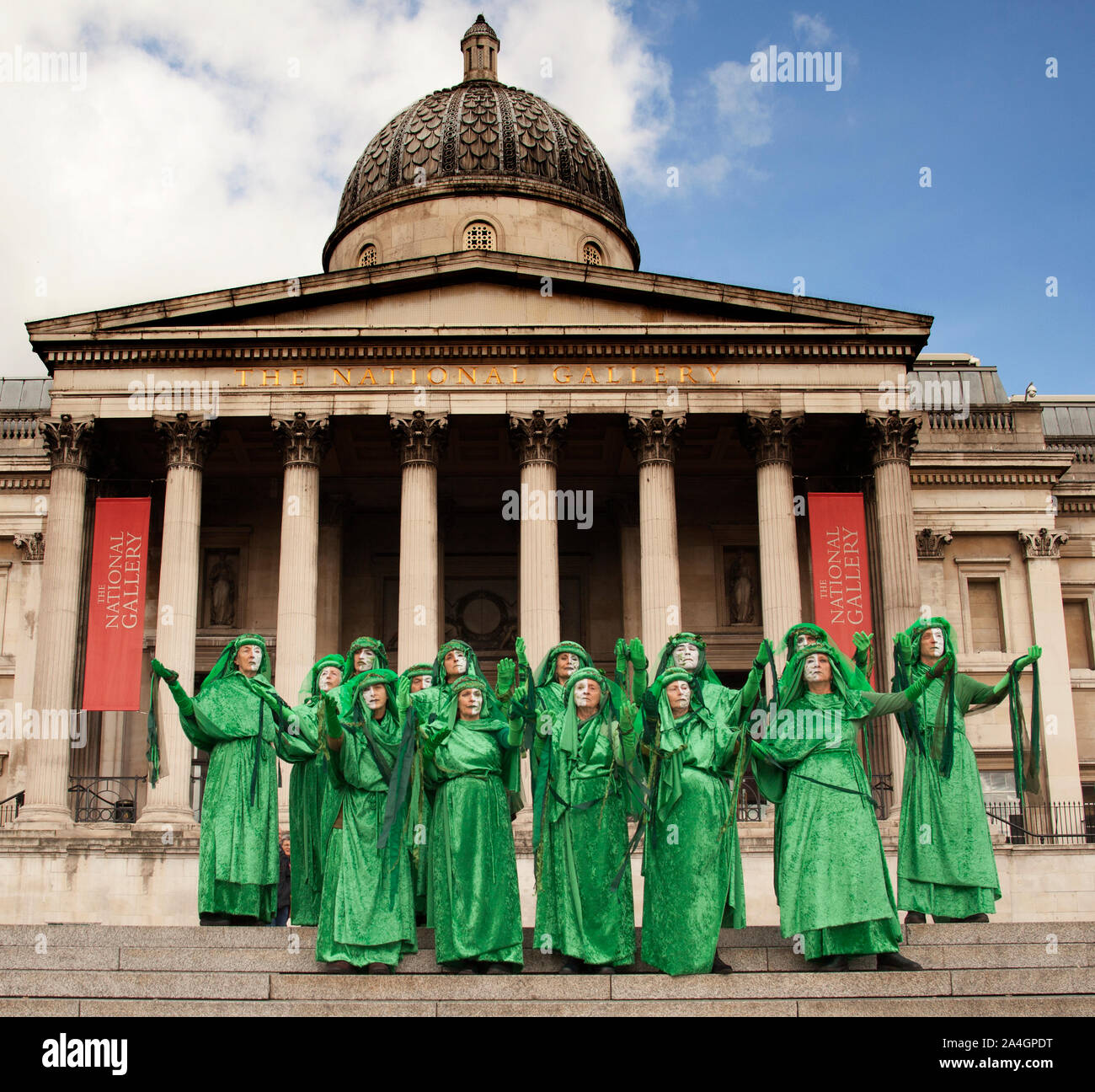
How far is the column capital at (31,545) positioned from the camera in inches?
1308

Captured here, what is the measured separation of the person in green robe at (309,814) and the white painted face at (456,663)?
1038 mm

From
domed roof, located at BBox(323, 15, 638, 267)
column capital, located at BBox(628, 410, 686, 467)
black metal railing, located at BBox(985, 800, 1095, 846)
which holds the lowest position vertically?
black metal railing, located at BBox(985, 800, 1095, 846)

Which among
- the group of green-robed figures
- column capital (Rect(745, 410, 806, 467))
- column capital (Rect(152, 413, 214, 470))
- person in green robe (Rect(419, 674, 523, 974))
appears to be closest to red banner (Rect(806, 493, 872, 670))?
column capital (Rect(745, 410, 806, 467))

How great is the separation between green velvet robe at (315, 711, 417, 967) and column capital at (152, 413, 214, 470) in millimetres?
18283

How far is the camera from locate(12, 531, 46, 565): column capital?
33.2 m

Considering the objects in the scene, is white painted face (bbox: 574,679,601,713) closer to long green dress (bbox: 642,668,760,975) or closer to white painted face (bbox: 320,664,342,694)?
long green dress (bbox: 642,668,760,975)

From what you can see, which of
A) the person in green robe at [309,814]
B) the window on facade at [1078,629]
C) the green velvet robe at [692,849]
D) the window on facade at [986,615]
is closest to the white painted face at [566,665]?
the green velvet robe at [692,849]

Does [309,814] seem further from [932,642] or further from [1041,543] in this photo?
[1041,543]

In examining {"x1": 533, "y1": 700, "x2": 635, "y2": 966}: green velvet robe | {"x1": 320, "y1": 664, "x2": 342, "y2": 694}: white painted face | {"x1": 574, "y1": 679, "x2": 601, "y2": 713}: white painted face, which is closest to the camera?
{"x1": 533, "y1": 700, "x2": 635, "y2": 966}: green velvet robe

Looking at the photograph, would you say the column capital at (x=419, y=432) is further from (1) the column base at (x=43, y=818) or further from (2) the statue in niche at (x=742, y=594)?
(1) the column base at (x=43, y=818)

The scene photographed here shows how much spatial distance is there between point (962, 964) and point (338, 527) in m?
23.3

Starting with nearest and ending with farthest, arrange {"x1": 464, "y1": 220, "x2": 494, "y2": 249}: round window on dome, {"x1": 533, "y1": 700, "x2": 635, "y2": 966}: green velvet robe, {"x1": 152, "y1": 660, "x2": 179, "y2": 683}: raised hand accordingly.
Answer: {"x1": 533, "y1": 700, "x2": 635, "y2": 966}: green velvet robe < {"x1": 152, "y1": 660, "x2": 179, "y2": 683}: raised hand < {"x1": 464, "y1": 220, "x2": 494, "y2": 249}: round window on dome

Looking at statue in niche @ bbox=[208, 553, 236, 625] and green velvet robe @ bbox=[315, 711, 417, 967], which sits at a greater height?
statue in niche @ bbox=[208, 553, 236, 625]

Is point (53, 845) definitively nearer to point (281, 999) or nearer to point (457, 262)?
point (457, 262)
